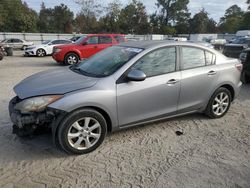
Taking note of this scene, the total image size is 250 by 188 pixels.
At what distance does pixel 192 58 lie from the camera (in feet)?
14.9

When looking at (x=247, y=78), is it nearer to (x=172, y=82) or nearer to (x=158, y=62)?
(x=172, y=82)

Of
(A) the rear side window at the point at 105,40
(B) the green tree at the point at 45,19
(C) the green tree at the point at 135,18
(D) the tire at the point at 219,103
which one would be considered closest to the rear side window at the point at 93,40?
Answer: (A) the rear side window at the point at 105,40

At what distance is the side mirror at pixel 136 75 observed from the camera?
3.70 meters

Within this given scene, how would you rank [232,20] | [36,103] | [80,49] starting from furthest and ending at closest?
1. [232,20]
2. [80,49]
3. [36,103]

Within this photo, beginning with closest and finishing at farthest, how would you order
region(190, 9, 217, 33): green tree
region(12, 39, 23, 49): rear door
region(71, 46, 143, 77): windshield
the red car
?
region(71, 46, 143, 77): windshield < the red car < region(12, 39, 23, 49): rear door < region(190, 9, 217, 33): green tree

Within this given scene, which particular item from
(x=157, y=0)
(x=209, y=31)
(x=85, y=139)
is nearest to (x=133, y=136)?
(x=85, y=139)

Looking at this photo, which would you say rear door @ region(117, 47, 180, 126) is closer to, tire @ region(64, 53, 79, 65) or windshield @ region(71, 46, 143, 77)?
windshield @ region(71, 46, 143, 77)

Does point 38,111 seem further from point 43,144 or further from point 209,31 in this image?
point 209,31

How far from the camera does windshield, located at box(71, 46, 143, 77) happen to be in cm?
397

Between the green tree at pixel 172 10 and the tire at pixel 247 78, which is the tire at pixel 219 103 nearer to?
the tire at pixel 247 78

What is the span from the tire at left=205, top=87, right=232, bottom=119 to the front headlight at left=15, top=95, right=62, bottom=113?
117 inches

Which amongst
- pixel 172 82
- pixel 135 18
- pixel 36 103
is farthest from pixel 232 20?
pixel 36 103

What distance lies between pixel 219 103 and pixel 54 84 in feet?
10.6

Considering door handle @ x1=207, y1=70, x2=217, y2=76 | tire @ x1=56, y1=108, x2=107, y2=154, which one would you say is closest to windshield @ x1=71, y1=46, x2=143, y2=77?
tire @ x1=56, y1=108, x2=107, y2=154
